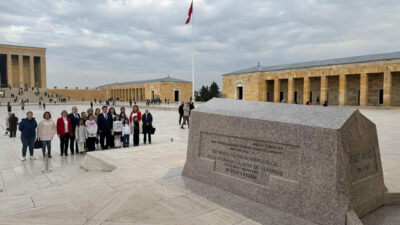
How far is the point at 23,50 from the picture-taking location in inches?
2598

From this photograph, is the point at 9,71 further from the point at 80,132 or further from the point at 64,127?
the point at 80,132

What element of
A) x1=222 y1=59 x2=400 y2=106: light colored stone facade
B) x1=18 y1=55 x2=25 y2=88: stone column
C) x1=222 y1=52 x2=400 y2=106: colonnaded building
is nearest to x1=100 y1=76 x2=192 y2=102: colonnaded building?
x1=222 y1=52 x2=400 y2=106: colonnaded building

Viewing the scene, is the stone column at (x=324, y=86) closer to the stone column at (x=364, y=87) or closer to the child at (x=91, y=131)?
the stone column at (x=364, y=87)

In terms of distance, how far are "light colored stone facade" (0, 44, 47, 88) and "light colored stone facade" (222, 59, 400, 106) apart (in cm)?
5362

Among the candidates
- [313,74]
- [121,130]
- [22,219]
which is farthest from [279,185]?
[313,74]

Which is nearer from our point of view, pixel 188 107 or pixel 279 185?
pixel 279 185

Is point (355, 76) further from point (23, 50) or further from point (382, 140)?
point (23, 50)

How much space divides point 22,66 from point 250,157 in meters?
79.1

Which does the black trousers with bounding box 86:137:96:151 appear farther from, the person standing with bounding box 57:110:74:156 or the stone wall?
the stone wall

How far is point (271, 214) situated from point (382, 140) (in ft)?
30.4

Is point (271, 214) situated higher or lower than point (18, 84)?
lower

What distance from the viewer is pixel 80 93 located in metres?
74.5

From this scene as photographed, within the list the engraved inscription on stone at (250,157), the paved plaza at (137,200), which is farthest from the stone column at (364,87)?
the engraved inscription on stone at (250,157)

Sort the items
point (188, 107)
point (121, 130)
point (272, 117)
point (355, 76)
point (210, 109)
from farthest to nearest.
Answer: point (355, 76) → point (188, 107) → point (121, 130) → point (210, 109) → point (272, 117)
